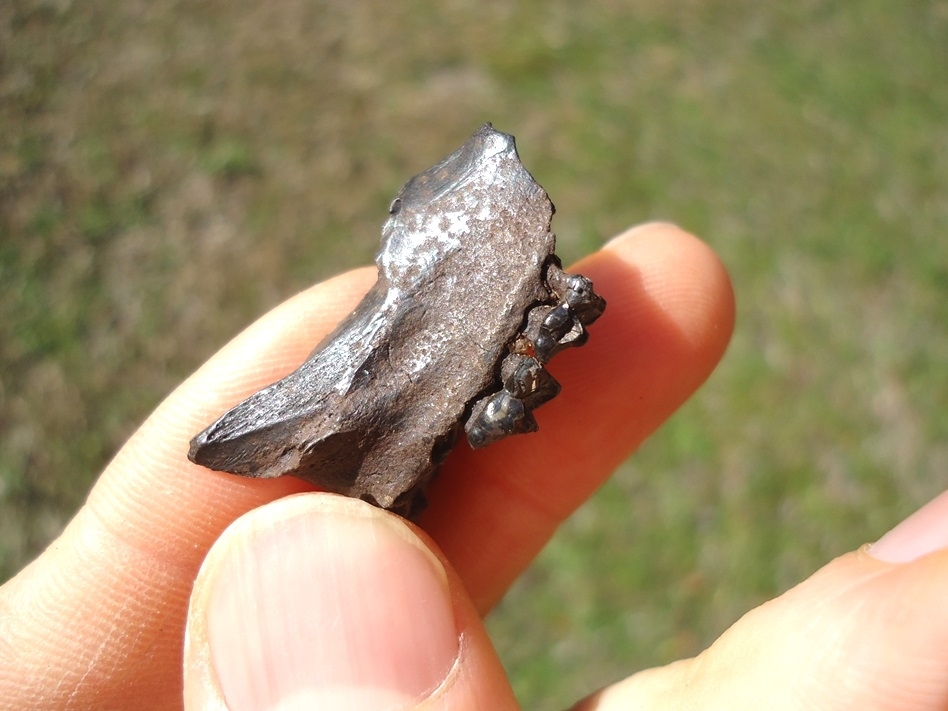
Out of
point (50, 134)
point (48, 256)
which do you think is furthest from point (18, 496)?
point (50, 134)

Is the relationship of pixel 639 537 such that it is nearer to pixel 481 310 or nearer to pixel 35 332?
pixel 481 310

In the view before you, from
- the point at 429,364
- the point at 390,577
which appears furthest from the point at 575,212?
the point at 390,577

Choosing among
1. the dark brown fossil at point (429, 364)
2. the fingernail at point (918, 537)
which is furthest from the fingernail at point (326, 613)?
the fingernail at point (918, 537)

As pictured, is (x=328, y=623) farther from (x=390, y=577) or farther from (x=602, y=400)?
(x=602, y=400)

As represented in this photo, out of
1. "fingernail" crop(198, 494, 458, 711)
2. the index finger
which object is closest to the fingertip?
the index finger

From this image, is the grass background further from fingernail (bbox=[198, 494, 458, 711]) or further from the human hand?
fingernail (bbox=[198, 494, 458, 711])

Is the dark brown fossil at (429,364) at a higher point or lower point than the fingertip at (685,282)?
higher

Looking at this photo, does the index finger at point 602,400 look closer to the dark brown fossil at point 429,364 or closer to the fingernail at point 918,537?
the dark brown fossil at point 429,364
